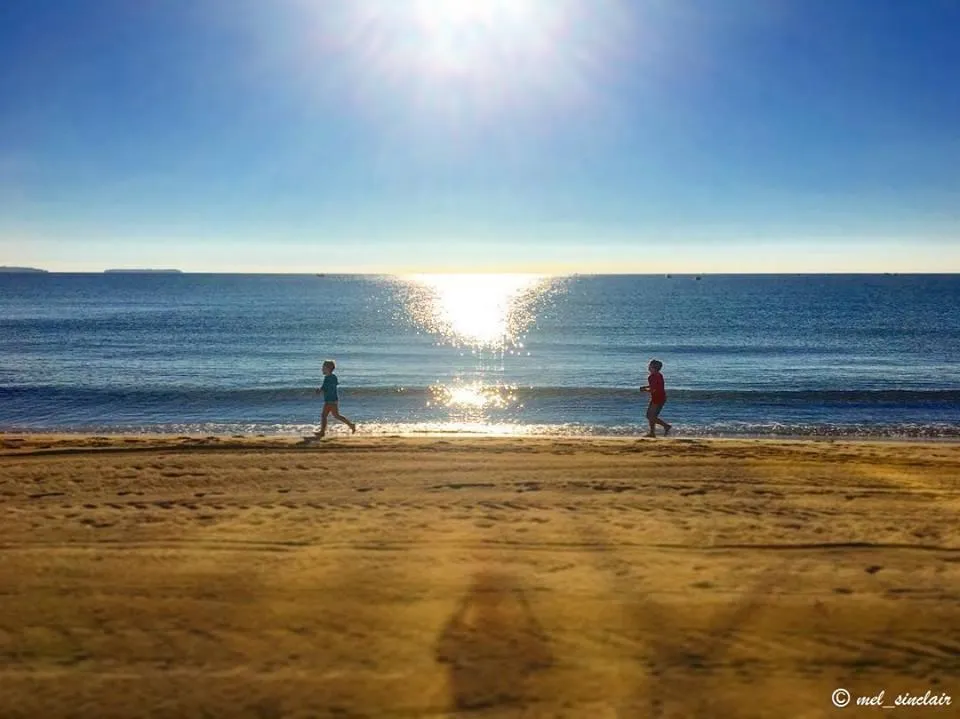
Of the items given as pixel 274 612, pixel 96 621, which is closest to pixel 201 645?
pixel 274 612

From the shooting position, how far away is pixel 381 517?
891cm

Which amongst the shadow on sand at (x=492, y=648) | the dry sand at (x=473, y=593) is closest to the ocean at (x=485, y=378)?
the dry sand at (x=473, y=593)

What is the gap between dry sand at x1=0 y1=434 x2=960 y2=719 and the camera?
16.7 ft

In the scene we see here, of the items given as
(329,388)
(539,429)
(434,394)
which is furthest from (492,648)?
(434,394)

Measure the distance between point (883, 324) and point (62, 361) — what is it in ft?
197

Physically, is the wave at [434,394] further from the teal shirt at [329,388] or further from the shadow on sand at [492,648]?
the shadow on sand at [492,648]

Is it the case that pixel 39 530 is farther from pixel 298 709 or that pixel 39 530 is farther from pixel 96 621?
pixel 298 709

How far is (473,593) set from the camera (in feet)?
21.5

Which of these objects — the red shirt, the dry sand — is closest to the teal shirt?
the dry sand

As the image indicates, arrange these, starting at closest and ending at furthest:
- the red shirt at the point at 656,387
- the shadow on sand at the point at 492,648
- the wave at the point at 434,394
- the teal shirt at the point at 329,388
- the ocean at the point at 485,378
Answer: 1. the shadow on sand at the point at 492,648
2. the red shirt at the point at 656,387
3. the teal shirt at the point at 329,388
4. the ocean at the point at 485,378
5. the wave at the point at 434,394

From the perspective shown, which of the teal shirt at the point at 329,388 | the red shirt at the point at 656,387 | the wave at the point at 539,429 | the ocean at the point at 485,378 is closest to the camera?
the red shirt at the point at 656,387

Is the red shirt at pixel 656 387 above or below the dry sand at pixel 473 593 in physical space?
above

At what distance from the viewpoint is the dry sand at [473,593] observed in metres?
5.09

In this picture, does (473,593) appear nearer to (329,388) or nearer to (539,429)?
(329,388)
